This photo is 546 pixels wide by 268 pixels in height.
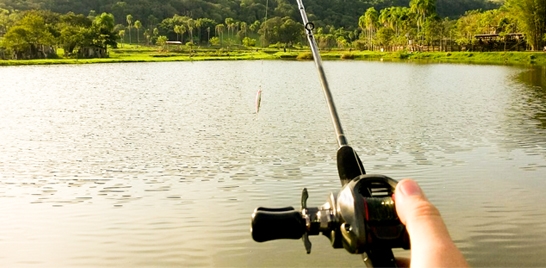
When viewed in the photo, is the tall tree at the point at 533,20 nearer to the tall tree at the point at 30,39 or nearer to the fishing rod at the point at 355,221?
the tall tree at the point at 30,39

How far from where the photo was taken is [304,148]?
50.2 ft

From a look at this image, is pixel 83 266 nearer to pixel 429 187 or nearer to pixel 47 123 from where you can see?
pixel 429 187

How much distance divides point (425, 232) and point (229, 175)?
36.6 feet

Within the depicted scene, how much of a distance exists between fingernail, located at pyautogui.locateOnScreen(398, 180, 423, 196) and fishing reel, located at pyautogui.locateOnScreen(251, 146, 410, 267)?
0.45 ft

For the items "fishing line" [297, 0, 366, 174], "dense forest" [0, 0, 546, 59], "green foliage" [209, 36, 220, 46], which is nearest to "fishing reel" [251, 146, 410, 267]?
"fishing line" [297, 0, 366, 174]

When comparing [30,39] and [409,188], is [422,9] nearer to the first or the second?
[30,39]

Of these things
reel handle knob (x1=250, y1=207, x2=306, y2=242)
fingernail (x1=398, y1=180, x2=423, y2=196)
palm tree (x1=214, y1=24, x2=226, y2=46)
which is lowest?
reel handle knob (x1=250, y1=207, x2=306, y2=242)

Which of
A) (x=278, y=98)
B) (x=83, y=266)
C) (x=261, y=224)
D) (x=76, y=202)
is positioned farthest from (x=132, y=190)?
(x=278, y=98)

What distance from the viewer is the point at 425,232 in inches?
52.7

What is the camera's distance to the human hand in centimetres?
127

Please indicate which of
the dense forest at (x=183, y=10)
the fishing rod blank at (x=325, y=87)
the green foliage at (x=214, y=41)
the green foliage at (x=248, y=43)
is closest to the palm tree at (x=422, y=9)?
the green foliage at (x=248, y=43)

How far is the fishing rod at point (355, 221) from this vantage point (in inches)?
63.6

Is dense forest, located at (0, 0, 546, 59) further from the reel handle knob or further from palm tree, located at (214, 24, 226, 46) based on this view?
the reel handle knob

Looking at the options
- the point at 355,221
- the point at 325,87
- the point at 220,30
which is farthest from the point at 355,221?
the point at 220,30
